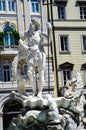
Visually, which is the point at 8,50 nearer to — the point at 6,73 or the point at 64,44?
the point at 6,73

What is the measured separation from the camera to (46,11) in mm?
43156

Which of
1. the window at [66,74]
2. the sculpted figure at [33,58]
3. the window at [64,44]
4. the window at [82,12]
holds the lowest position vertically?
the window at [66,74]

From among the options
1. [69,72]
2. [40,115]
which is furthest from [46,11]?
[40,115]

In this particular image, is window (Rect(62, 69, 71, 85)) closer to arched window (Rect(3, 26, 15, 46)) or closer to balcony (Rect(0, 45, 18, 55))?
balcony (Rect(0, 45, 18, 55))

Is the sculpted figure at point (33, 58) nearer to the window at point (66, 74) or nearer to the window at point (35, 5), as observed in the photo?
the window at point (66, 74)

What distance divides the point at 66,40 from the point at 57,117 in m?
29.5

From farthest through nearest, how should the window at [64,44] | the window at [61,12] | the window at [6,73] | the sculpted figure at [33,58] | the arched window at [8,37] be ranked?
the window at [61,12]
the window at [64,44]
the arched window at [8,37]
the window at [6,73]
the sculpted figure at [33,58]

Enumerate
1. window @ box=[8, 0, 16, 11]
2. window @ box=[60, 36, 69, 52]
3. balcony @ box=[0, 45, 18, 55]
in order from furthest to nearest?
window @ box=[60, 36, 69, 52] < window @ box=[8, 0, 16, 11] < balcony @ box=[0, 45, 18, 55]

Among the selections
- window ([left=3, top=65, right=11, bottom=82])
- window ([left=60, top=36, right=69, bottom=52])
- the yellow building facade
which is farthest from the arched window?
window ([left=60, top=36, right=69, bottom=52])

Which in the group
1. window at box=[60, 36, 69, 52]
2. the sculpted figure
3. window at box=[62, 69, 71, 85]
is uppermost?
window at box=[60, 36, 69, 52]

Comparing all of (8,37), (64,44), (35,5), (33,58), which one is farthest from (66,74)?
(33,58)

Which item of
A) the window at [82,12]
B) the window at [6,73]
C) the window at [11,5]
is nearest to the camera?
the window at [6,73]

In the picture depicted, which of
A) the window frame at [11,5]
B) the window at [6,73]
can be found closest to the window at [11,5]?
the window frame at [11,5]

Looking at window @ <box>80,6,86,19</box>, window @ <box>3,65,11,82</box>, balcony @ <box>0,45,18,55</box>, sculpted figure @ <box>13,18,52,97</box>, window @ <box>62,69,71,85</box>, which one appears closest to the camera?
sculpted figure @ <box>13,18,52,97</box>
